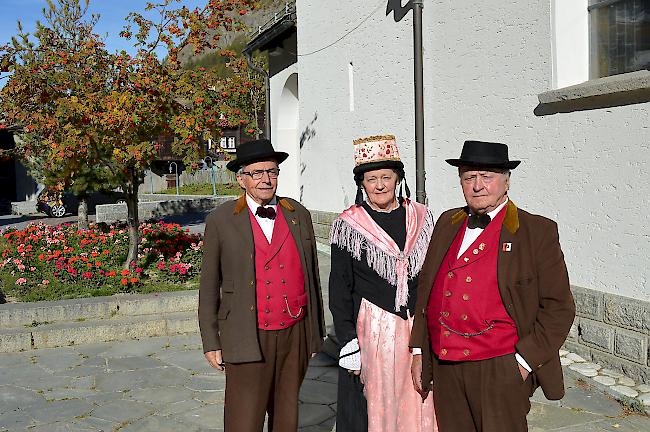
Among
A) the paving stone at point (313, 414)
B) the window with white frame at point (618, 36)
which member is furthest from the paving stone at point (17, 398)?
the window with white frame at point (618, 36)

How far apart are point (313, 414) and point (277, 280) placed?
1.92 m

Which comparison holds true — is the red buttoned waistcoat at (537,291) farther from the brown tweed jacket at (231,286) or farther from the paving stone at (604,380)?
the paving stone at (604,380)

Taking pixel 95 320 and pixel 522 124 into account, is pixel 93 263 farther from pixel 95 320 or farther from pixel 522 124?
pixel 522 124

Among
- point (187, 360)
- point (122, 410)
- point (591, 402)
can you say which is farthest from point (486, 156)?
point (187, 360)

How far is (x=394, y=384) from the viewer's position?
3404mm

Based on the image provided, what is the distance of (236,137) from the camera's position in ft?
196

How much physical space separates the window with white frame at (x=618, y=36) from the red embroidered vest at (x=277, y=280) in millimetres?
4071

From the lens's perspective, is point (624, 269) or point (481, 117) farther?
point (481, 117)

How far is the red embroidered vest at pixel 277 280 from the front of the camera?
12.0 feet

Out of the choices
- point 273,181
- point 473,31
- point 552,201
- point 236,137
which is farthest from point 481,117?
point 236,137

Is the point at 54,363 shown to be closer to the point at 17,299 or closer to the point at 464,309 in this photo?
the point at 17,299

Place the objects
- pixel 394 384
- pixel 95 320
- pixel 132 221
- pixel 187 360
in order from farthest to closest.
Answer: pixel 132 221 < pixel 95 320 < pixel 187 360 < pixel 394 384

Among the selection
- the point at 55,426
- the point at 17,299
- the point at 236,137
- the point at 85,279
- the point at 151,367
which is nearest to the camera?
the point at 55,426

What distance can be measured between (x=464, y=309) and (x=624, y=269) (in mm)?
3395
